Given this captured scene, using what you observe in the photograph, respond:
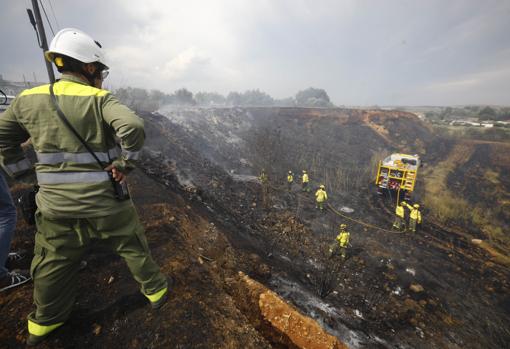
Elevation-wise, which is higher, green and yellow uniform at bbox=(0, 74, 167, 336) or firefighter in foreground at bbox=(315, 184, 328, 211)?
green and yellow uniform at bbox=(0, 74, 167, 336)

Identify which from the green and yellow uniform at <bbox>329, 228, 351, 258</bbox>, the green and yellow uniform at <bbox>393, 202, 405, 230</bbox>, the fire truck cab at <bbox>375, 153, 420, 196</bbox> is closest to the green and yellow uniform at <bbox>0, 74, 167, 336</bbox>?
the green and yellow uniform at <bbox>329, 228, 351, 258</bbox>

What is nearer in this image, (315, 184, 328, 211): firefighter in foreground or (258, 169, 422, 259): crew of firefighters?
(258, 169, 422, 259): crew of firefighters

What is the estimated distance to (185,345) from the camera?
1911 millimetres

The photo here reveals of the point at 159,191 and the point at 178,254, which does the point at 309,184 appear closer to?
the point at 159,191

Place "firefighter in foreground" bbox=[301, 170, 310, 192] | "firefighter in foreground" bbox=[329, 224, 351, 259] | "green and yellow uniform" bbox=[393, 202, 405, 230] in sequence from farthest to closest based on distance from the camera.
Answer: "firefighter in foreground" bbox=[301, 170, 310, 192] → "green and yellow uniform" bbox=[393, 202, 405, 230] → "firefighter in foreground" bbox=[329, 224, 351, 259]

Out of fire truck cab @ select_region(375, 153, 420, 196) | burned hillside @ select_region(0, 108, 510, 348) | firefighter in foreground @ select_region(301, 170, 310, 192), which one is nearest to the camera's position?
burned hillside @ select_region(0, 108, 510, 348)

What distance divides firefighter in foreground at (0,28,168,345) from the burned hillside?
67cm

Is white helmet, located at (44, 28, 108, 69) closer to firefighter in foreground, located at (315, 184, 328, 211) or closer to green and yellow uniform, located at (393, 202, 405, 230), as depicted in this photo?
firefighter in foreground, located at (315, 184, 328, 211)

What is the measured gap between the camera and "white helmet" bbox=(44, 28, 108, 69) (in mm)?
1514

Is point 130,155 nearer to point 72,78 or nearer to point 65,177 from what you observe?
point 65,177

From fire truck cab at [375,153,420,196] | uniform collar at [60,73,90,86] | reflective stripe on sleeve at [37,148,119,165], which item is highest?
uniform collar at [60,73,90,86]

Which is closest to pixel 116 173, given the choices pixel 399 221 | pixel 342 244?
pixel 342 244

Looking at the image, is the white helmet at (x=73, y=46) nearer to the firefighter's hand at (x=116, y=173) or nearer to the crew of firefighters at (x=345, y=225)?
the firefighter's hand at (x=116, y=173)

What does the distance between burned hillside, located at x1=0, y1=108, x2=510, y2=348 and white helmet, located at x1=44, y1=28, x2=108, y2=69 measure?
218cm
